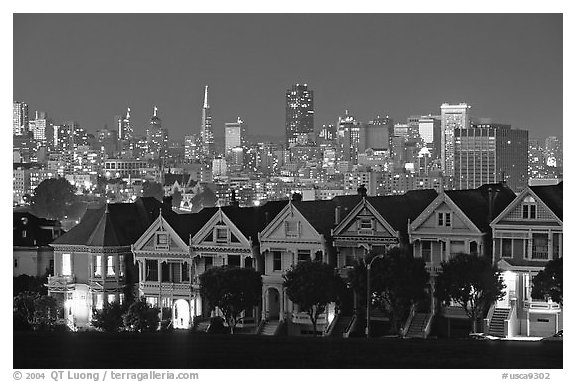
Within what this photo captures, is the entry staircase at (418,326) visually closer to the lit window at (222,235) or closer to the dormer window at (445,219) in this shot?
the dormer window at (445,219)

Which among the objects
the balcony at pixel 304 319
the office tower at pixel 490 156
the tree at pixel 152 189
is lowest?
the balcony at pixel 304 319

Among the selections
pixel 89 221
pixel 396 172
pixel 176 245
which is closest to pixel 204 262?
pixel 176 245

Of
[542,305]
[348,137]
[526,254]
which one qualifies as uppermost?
[348,137]

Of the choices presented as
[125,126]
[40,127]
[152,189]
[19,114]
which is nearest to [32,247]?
[40,127]

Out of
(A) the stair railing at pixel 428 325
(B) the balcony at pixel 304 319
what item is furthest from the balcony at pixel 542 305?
(B) the balcony at pixel 304 319

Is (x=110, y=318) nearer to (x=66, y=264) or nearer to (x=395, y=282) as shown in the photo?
(x=66, y=264)

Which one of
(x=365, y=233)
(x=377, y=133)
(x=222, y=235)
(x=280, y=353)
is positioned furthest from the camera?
(x=377, y=133)

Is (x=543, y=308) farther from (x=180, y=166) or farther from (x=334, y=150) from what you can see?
(x=180, y=166)
